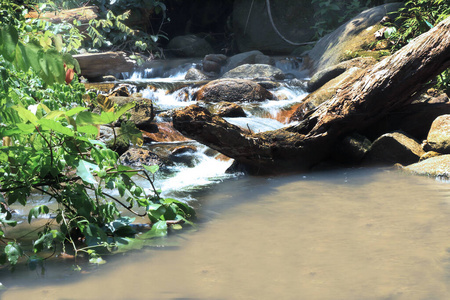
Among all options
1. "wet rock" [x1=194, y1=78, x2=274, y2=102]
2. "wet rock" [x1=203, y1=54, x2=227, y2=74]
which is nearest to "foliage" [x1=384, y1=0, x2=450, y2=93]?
"wet rock" [x1=194, y1=78, x2=274, y2=102]

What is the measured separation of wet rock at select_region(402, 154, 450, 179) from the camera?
4.51 metres

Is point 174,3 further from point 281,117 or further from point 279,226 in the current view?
point 279,226

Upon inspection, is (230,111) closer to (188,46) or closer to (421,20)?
(421,20)

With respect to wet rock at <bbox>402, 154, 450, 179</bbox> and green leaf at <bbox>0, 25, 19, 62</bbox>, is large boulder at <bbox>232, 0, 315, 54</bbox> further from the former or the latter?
green leaf at <bbox>0, 25, 19, 62</bbox>

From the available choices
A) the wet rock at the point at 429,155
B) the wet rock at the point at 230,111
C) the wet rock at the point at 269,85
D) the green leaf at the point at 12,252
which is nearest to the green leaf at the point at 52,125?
the green leaf at the point at 12,252

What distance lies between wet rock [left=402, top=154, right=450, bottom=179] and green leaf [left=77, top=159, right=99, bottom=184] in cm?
353

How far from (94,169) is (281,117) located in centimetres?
599

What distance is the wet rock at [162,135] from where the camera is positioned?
7205 mm

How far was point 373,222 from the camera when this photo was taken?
10.3ft

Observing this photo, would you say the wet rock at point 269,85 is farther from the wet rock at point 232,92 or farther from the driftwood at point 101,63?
the driftwood at point 101,63

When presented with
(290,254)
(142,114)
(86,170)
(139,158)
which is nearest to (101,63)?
(142,114)

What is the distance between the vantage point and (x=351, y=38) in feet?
34.8

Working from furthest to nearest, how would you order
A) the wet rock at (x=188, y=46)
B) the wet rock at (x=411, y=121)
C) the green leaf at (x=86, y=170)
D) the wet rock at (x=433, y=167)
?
the wet rock at (x=188, y=46) → the wet rock at (x=411, y=121) → the wet rock at (x=433, y=167) → the green leaf at (x=86, y=170)

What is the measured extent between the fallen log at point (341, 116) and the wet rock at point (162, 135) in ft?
7.62
